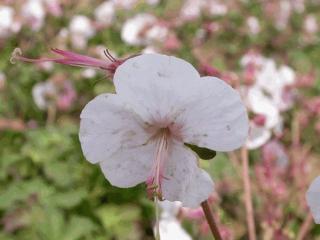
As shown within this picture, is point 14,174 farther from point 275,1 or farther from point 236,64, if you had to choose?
point 275,1

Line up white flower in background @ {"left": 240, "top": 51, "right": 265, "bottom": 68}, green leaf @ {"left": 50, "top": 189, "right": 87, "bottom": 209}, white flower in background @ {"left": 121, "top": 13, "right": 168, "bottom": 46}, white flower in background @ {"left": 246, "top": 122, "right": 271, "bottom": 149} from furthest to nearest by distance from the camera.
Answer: white flower in background @ {"left": 121, "top": 13, "right": 168, "bottom": 46}, green leaf @ {"left": 50, "top": 189, "right": 87, "bottom": 209}, white flower in background @ {"left": 240, "top": 51, "right": 265, "bottom": 68}, white flower in background @ {"left": 246, "top": 122, "right": 271, "bottom": 149}

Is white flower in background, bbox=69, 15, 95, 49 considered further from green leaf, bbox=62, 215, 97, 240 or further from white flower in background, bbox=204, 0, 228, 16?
green leaf, bbox=62, 215, 97, 240

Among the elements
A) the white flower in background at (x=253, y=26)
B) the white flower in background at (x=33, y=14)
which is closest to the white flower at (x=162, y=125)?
the white flower in background at (x=33, y=14)

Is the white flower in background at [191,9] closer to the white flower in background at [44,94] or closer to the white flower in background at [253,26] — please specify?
the white flower in background at [253,26]

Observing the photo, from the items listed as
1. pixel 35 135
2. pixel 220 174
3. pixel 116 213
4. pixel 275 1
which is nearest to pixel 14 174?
pixel 35 135

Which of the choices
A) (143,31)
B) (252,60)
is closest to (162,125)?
(252,60)

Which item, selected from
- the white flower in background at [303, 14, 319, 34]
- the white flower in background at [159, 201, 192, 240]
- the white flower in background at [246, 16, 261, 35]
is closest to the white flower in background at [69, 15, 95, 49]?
the white flower in background at [246, 16, 261, 35]

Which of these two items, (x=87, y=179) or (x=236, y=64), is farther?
(x=236, y=64)
